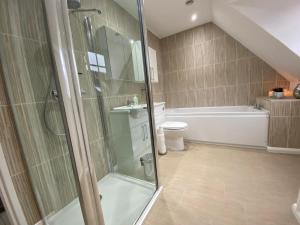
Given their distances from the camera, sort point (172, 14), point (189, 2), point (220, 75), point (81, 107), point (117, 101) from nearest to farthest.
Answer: point (81, 107) < point (117, 101) < point (189, 2) < point (172, 14) < point (220, 75)

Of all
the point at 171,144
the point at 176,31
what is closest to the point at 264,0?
the point at 176,31

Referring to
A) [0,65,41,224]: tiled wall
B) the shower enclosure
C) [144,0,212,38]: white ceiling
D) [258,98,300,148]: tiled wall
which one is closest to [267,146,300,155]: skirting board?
[258,98,300,148]: tiled wall

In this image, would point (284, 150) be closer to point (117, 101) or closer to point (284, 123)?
point (284, 123)

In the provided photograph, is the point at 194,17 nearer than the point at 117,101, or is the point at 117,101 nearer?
the point at 117,101

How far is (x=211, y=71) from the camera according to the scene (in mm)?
3100

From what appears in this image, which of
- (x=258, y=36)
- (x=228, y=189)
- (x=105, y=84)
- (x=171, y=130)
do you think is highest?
(x=258, y=36)

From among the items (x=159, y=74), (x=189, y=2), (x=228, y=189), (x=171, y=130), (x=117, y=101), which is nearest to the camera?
(x=228, y=189)

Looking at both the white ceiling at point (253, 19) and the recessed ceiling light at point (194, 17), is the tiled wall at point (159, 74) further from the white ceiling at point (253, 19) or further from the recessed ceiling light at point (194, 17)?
the recessed ceiling light at point (194, 17)

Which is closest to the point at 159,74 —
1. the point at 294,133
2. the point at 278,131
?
the point at 278,131

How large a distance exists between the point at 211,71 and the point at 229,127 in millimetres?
1325

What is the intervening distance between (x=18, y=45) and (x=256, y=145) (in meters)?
3.02

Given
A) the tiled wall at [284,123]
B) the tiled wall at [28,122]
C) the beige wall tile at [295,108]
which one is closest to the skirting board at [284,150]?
the tiled wall at [284,123]

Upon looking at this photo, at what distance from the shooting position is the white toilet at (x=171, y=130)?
2362mm

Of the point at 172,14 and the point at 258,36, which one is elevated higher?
the point at 172,14
